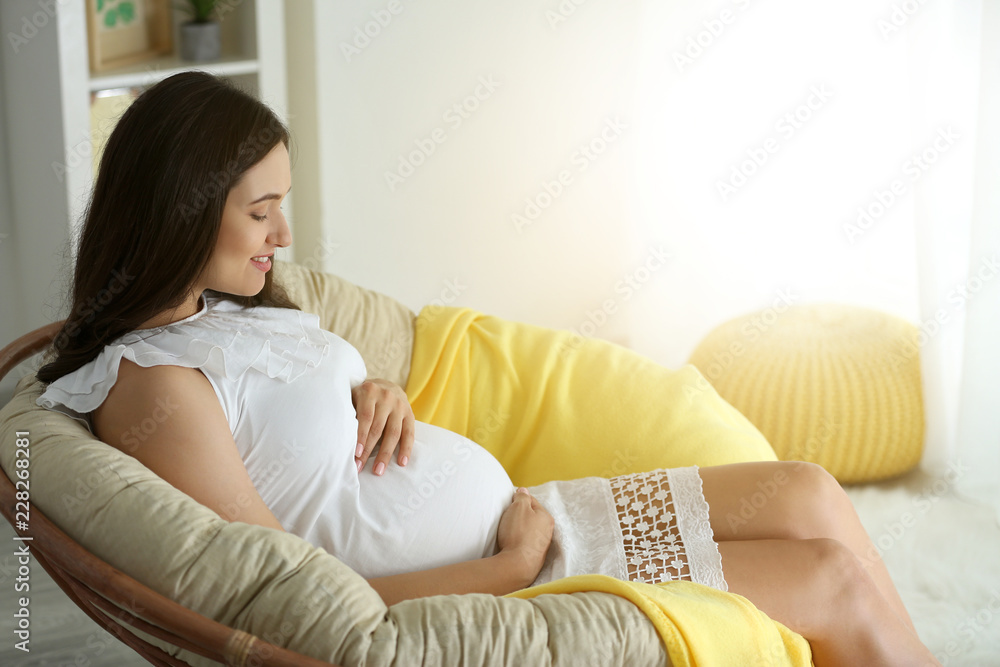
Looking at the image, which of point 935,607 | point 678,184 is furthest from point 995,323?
point 678,184

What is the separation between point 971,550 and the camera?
214 cm

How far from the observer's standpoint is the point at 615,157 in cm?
284

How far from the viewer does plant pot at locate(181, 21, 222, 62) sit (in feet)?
7.57

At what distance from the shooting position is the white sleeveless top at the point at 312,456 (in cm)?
116

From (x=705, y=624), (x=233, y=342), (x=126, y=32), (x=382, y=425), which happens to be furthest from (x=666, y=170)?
(x=705, y=624)

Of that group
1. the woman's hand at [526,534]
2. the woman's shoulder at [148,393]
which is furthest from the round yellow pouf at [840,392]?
the woman's shoulder at [148,393]

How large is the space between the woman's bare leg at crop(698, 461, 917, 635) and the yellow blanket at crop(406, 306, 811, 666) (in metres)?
0.25

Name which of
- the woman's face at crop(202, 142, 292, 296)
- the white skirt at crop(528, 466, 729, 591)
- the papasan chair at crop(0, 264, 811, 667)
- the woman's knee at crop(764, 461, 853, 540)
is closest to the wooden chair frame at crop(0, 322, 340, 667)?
the papasan chair at crop(0, 264, 811, 667)

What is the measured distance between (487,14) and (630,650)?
2062mm

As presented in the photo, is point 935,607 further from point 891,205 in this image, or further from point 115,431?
point 115,431

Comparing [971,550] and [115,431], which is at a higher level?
[115,431]

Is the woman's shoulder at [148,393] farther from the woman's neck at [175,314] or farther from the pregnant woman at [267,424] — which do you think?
the woman's neck at [175,314]

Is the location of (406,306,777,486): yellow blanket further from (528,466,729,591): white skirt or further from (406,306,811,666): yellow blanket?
(528,466,729,591): white skirt

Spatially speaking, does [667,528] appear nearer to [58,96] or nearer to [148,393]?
[148,393]
